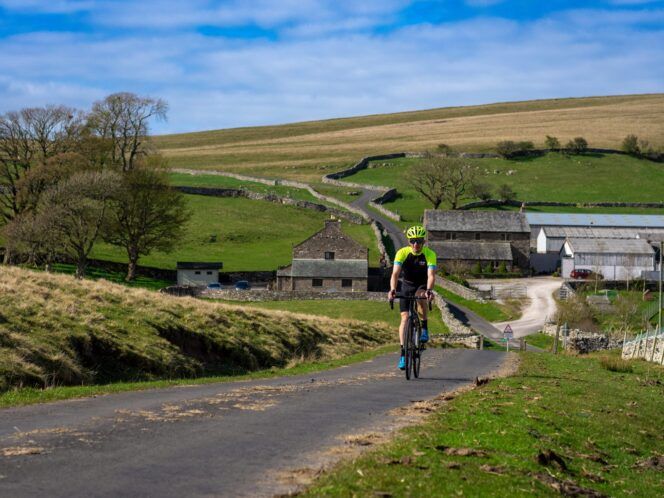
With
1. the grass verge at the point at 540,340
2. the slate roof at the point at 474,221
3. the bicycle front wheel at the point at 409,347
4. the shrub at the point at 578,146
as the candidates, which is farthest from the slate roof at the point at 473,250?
the bicycle front wheel at the point at 409,347

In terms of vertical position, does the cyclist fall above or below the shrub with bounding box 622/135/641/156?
below

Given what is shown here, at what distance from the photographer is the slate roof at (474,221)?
108m

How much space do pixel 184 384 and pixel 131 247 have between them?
66593 millimetres

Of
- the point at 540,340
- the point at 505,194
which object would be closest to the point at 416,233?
the point at 540,340

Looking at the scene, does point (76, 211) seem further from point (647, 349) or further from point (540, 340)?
point (647, 349)

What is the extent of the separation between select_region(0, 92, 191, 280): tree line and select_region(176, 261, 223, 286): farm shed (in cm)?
300

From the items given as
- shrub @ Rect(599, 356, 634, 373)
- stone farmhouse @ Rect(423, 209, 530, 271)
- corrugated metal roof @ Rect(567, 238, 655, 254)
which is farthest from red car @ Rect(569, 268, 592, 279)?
shrub @ Rect(599, 356, 634, 373)

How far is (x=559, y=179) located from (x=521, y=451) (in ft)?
462

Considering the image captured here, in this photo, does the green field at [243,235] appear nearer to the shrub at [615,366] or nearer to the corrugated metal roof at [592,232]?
the corrugated metal roof at [592,232]

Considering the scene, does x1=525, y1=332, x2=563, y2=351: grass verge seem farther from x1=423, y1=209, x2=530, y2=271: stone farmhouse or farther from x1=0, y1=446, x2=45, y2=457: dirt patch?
x1=0, y1=446, x2=45, y2=457: dirt patch

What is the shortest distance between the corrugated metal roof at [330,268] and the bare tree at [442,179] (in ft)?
138

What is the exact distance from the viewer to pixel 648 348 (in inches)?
1471

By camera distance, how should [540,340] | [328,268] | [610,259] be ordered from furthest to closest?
[610,259]
[328,268]
[540,340]

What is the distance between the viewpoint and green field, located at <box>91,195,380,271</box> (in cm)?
9262
